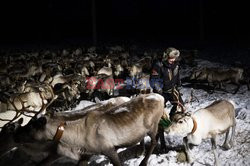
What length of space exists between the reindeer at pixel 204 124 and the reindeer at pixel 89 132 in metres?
0.71

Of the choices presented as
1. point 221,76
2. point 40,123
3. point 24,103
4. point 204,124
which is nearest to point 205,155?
point 204,124

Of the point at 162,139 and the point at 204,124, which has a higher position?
the point at 204,124

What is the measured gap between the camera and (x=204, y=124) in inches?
183

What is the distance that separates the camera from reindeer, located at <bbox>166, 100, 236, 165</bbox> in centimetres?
449

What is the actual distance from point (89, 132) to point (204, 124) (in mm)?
2032

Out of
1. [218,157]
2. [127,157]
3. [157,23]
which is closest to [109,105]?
[127,157]

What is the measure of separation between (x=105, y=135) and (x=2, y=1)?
46.0 meters

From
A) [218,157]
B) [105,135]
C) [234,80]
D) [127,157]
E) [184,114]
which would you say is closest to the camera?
[105,135]

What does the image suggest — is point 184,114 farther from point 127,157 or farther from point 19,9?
point 19,9

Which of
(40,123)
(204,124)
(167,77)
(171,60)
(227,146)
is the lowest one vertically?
(227,146)

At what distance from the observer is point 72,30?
1545 inches

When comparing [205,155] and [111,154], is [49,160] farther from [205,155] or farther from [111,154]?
[205,155]

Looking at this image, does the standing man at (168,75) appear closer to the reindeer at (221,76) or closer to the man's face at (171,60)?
the man's face at (171,60)

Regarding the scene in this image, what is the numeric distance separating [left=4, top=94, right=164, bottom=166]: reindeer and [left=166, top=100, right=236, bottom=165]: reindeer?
2.32 ft
